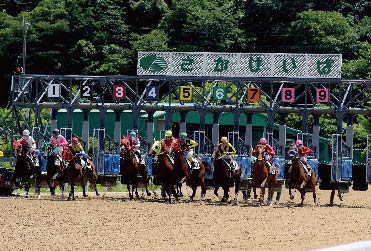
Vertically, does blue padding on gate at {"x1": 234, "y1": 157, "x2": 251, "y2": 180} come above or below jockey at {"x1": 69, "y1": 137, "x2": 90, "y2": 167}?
below

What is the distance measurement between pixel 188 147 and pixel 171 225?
8.58m

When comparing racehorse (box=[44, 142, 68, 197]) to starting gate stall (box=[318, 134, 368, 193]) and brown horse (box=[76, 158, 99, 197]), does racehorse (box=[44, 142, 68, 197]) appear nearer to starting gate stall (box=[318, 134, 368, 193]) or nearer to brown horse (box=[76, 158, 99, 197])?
brown horse (box=[76, 158, 99, 197])

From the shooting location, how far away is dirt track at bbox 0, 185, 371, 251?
19.3m

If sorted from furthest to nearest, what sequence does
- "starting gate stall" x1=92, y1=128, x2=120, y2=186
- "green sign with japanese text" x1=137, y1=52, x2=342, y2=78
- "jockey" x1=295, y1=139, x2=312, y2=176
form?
"green sign with japanese text" x1=137, y1=52, x2=342, y2=78 → "starting gate stall" x1=92, y1=128, x2=120, y2=186 → "jockey" x1=295, y1=139, x2=312, y2=176

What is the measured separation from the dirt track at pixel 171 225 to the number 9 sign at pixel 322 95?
5.21 m

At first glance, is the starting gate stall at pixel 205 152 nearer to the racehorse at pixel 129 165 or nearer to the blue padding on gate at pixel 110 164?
the racehorse at pixel 129 165

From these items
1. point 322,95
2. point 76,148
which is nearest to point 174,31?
point 322,95

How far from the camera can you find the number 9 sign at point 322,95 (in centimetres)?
3697

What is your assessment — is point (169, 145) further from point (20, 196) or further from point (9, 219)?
point (9, 219)

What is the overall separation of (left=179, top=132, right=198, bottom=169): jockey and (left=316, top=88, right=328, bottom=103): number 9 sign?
6202mm

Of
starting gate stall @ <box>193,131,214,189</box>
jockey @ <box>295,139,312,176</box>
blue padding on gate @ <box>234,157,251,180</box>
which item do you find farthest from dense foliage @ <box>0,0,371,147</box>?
jockey @ <box>295,139,312,176</box>

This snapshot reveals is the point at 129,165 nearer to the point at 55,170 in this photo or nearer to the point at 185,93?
the point at 55,170

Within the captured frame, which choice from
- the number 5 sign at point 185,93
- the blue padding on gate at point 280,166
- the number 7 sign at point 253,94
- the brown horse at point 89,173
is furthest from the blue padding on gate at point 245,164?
the brown horse at point 89,173

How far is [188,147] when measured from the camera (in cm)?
3178
